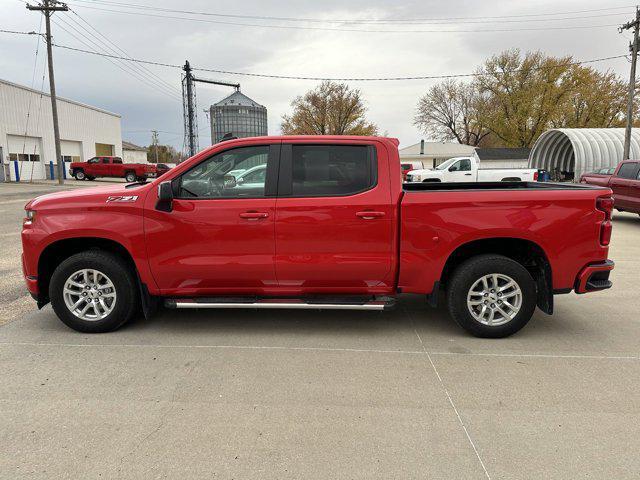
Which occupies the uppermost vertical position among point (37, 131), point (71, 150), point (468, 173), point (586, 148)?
point (37, 131)

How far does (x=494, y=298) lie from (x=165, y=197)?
10.7 feet

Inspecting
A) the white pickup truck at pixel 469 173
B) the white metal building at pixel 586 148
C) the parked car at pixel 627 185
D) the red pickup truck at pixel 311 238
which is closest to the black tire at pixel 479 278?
the red pickup truck at pixel 311 238

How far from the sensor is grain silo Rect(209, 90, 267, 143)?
54031 mm

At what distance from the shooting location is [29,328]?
464 cm

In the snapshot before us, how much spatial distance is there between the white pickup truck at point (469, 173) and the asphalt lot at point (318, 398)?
17269mm

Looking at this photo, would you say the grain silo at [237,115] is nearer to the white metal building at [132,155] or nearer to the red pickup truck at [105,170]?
the white metal building at [132,155]

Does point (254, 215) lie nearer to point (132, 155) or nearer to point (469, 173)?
point (469, 173)

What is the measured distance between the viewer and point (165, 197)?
4109 mm

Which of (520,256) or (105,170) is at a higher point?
(105,170)

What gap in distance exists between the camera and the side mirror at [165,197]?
13.5ft

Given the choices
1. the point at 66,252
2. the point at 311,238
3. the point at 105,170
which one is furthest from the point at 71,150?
the point at 311,238

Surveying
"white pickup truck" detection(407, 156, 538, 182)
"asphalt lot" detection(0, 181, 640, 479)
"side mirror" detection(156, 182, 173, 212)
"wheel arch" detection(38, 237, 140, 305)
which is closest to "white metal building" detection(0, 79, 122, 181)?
"white pickup truck" detection(407, 156, 538, 182)

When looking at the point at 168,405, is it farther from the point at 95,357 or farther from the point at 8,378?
the point at 8,378

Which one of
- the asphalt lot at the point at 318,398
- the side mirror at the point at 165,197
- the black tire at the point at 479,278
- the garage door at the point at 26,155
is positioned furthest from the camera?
the garage door at the point at 26,155
